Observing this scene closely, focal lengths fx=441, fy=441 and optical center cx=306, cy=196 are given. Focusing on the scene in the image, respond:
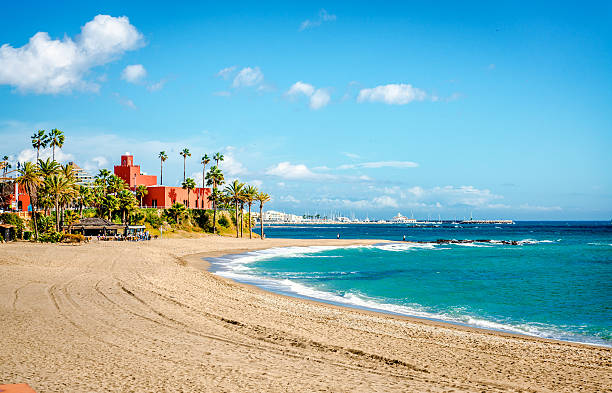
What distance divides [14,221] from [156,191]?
1093 inches

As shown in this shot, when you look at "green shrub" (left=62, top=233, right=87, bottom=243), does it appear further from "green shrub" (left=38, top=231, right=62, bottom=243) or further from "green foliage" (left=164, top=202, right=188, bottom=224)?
"green foliage" (left=164, top=202, right=188, bottom=224)

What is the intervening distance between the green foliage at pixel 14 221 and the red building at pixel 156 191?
2563 centimetres

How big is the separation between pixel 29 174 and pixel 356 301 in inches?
1501

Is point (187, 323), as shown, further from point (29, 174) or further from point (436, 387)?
point (29, 174)

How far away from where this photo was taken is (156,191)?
7388 centimetres

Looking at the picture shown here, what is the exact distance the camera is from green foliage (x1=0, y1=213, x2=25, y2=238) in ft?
149

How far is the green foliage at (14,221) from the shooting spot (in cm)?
4541

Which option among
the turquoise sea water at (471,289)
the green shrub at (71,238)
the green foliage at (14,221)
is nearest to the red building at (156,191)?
the green foliage at (14,221)

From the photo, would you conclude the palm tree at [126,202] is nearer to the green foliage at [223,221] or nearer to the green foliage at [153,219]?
the green foliage at [153,219]

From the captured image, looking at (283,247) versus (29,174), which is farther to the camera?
(283,247)

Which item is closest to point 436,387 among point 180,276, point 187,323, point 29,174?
point 187,323

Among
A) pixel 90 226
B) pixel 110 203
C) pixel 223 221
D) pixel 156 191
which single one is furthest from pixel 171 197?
pixel 90 226

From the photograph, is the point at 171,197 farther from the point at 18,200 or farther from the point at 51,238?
the point at 51,238

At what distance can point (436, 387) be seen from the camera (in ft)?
28.3
